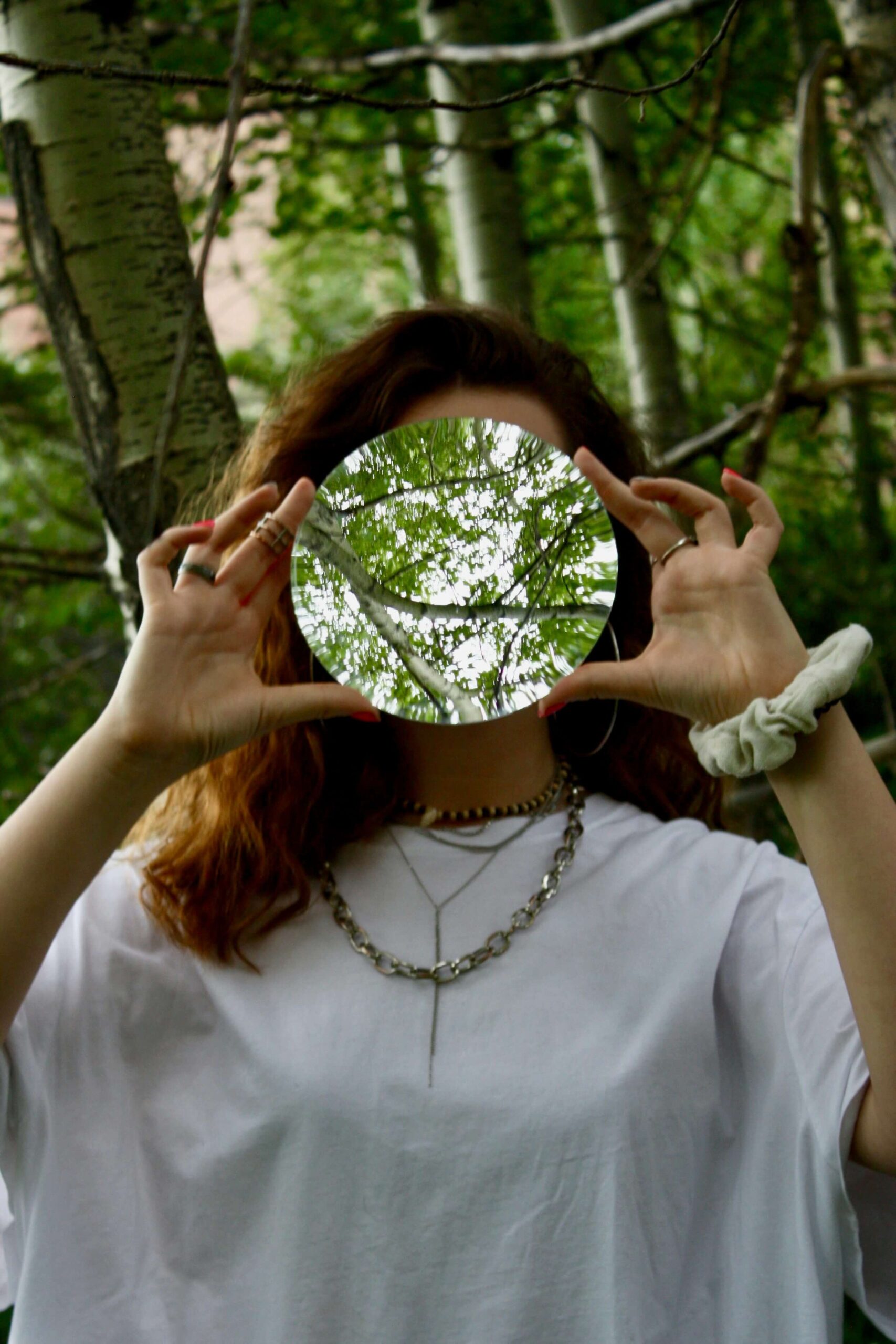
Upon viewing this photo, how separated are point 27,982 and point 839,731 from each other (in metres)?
1.07

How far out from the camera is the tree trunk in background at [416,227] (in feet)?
20.0

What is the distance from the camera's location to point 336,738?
1.89 m

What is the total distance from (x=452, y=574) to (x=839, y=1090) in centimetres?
84

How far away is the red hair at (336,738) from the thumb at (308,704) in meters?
0.29

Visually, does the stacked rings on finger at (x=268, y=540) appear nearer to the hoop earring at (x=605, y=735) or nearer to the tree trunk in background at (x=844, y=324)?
the hoop earring at (x=605, y=735)

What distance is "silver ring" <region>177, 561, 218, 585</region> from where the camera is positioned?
1.51 m

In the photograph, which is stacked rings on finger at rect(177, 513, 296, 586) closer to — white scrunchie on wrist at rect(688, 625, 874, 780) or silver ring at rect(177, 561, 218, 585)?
silver ring at rect(177, 561, 218, 585)

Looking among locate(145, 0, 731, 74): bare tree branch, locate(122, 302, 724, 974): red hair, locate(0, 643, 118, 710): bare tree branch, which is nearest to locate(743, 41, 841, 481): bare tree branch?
locate(145, 0, 731, 74): bare tree branch

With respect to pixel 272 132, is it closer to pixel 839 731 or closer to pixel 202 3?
pixel 202 3

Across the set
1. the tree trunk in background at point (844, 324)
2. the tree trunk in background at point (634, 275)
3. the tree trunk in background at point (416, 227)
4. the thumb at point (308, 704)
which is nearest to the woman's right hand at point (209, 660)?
the thumb at point (308, 704)

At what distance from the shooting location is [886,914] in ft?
4.34

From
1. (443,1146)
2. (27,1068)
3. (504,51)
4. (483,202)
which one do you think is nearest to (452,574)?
(443,1146)

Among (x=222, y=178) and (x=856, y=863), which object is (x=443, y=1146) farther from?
(x=222, y=178)

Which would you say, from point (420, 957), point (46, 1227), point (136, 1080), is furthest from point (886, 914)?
point (46, 1227)
